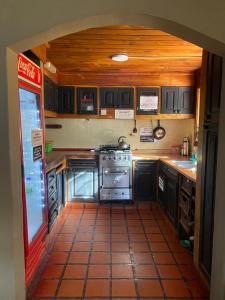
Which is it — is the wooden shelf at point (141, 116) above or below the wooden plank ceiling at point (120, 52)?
below

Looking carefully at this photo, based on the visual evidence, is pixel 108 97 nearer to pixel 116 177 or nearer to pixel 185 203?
pixel 116 177

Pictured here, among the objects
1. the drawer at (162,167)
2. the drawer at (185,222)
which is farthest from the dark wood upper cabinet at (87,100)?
the drawer at (185,222)

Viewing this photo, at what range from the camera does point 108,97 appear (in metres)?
4.27

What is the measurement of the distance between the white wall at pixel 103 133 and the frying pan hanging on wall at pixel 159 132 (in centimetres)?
6

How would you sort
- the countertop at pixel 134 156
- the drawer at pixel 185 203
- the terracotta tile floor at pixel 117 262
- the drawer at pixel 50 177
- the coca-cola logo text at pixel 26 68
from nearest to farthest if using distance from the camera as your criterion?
the coca-cola logo text at pixel 26 68, the terracotta tile floor at pixel 117 262, the drawer at pixel 185 203, the drawer at pixel 50 177, the countertop at pixel 134 156

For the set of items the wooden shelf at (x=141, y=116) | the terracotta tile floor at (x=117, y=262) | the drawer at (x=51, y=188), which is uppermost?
the wooden shelf at (x=141, y=116)

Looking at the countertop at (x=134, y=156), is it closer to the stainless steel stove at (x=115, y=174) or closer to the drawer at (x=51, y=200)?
the stainless steel stove at (x=115, y=174)

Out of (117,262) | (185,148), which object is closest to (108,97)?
(185,148)

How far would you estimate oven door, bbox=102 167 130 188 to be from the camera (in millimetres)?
4145

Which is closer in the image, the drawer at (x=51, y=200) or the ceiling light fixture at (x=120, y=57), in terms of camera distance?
the drawer at (x=51, y=200)

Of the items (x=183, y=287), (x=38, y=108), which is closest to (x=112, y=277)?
(x=183, y=287)

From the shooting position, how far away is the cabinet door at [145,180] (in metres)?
4.12

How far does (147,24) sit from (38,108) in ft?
4.42

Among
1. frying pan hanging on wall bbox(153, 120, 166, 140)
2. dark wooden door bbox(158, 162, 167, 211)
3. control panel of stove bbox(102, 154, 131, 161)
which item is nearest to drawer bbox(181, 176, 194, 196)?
dark wooden door bbox(158, 162, 167, 211)
